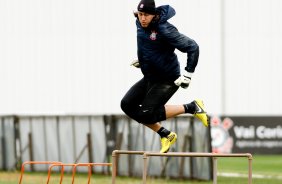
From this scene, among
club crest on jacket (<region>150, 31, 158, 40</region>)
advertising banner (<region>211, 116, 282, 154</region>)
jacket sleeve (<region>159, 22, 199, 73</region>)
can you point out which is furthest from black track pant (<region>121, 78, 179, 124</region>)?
advertising banner (<region>211, 116, 282, 154</region>)

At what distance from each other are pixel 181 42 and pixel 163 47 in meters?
0.30

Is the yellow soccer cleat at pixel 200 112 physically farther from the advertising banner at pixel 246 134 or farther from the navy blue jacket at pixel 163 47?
the advertising banner at pixel 246 134

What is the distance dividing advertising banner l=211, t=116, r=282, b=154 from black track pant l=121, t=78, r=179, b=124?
22.7m

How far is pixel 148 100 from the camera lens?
14.4 m

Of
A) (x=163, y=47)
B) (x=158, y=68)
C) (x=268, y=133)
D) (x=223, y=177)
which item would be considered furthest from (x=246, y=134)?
(x=163, y=47)

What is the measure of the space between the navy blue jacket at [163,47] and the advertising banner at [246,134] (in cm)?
2303

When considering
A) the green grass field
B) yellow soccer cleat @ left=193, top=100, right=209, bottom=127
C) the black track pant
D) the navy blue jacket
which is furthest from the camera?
the green grass field

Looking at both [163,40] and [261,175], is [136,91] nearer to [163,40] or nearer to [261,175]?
[163,40]

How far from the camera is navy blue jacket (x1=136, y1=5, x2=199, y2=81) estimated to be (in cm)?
1389

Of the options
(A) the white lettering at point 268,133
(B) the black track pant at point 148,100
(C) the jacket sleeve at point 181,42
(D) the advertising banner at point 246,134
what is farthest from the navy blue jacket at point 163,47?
(A) the white lettering at point 268,133

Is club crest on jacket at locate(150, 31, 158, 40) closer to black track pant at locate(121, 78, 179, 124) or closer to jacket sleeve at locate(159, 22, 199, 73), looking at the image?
jacket sleeve at locate(159, 22, 199, 73)

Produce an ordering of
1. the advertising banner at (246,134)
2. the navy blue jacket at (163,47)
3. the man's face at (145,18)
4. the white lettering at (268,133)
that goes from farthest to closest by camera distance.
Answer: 1. the white lettering at (268,133)
2. the advertising banner at (246,134)
3. the navy blue jacket at (163,47)
4. the man's face at (145,18)

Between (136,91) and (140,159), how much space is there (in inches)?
458

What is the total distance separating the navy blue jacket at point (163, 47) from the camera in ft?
45.6
